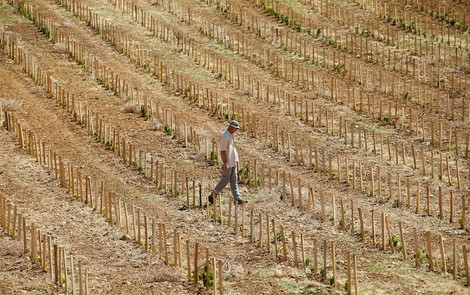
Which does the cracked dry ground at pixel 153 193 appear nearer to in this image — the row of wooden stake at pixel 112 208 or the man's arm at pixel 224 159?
the row of wooden stake at pixel 112 208

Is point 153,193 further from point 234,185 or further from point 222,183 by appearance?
point 234,185

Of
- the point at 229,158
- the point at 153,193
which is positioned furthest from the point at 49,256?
the point at 153,193

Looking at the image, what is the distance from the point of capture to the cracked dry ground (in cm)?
1546

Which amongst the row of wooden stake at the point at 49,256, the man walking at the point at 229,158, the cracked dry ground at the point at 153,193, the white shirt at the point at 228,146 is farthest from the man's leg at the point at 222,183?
the row of wooden stake at the point at 49,256

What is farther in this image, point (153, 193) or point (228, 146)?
point (153, 193)

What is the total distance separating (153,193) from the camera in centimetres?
2011

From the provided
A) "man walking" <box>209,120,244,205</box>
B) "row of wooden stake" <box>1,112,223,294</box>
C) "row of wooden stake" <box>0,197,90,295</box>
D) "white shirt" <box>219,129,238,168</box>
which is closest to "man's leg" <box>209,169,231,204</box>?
"man walking" <box>209,120,244,205</box>

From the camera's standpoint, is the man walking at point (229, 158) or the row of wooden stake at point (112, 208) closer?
the row of wooden stake at point (112, 208)

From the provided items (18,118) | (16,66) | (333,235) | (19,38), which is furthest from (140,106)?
(333,235)

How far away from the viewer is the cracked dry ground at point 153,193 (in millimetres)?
15461

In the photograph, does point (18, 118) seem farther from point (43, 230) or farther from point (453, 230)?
point (453, 230)

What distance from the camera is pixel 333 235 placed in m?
17.7

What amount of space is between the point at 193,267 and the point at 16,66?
1564cm

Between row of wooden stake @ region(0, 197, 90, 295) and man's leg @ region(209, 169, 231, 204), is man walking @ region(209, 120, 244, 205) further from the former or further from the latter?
row of wooden stake @ region(0, 197, 90, 295)
